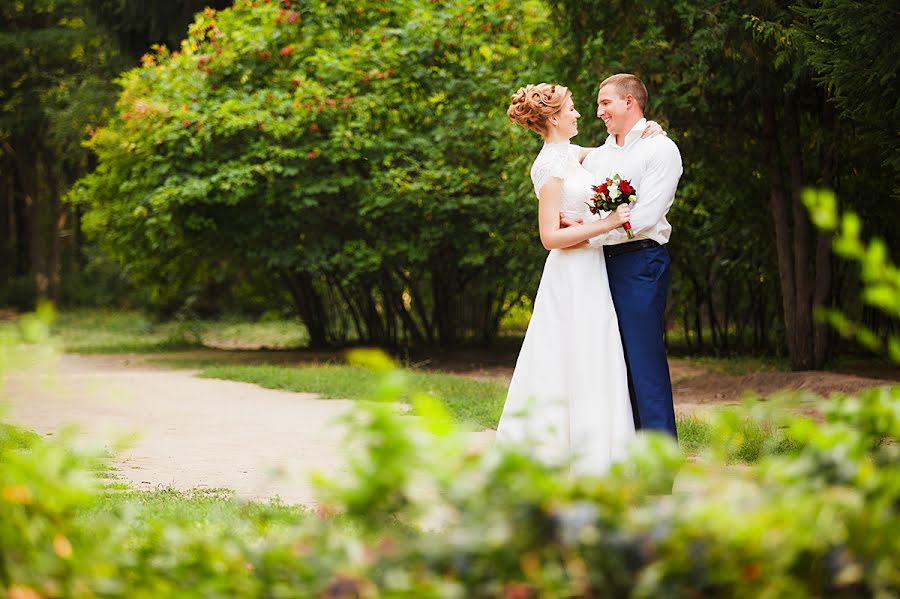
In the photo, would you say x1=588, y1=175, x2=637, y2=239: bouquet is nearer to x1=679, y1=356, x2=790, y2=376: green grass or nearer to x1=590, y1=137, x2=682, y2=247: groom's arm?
x1=590, y1=137, x2=682, y2=247: groom's arm

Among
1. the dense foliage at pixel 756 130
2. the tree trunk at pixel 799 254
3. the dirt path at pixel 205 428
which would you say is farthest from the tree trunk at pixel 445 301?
the tree trunk at pixel 799 254

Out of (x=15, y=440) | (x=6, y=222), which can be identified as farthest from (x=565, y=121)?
(x=6, y=222)

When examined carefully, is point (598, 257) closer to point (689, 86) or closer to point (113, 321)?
point (689, 86)

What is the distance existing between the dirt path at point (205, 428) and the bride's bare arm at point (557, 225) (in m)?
1.76

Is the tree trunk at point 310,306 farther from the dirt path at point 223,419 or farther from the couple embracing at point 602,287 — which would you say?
the couple embracing at point 602,287

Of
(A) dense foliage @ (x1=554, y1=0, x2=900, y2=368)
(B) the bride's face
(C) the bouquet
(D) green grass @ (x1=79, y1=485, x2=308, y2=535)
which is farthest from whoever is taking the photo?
(A) dense foliage @ (x1=554, y1=0, x2=900, y2=368)

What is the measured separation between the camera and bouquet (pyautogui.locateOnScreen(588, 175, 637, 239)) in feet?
18.7

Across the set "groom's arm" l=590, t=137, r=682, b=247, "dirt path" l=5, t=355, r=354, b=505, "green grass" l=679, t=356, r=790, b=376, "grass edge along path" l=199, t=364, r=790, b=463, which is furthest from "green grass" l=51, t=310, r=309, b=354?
"groom's arm" l=590, t=137, r=682, b=247

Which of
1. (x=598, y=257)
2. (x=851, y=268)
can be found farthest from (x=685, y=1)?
(x=598, y=257)

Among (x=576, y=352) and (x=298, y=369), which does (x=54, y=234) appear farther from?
(x=576, y=352)

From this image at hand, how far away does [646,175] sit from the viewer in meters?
5.93

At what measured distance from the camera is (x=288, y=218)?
1675 cm

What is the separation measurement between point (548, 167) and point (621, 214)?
49cm

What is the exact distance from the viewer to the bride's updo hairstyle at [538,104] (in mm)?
6020
